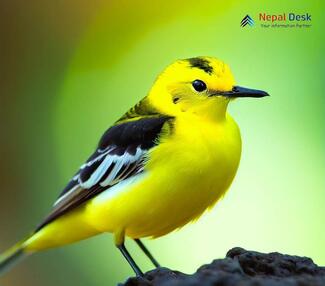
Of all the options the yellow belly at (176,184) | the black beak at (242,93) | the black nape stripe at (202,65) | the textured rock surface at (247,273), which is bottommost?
the textured rock surface at (247,273)

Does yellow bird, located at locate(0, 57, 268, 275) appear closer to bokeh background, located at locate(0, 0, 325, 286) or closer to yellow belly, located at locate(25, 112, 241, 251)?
yellow belly, located at locate(25, 112, 241, 251)

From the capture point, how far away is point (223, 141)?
1.65 metres

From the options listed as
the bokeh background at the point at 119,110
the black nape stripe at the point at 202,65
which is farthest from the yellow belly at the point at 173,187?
the bokeh background at the point at 119,110

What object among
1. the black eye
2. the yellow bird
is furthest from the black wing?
the black eye

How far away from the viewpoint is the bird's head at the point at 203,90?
5.49 ft

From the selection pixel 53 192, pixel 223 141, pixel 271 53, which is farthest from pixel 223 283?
pixel 271 53

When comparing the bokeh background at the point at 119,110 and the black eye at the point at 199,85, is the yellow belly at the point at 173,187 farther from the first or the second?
the bokeh background at the point at 119,110

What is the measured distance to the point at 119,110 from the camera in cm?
211

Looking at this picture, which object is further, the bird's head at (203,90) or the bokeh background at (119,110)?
the bokeh background at (119,110)

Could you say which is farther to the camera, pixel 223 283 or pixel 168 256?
pixel 168 256

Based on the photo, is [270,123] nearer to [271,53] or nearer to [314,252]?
[271,53]

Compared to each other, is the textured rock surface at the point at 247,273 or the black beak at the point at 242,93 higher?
the black beak at the point at 242,93

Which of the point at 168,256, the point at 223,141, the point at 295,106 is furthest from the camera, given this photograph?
the point at 295,106

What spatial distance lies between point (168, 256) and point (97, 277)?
30 cm
